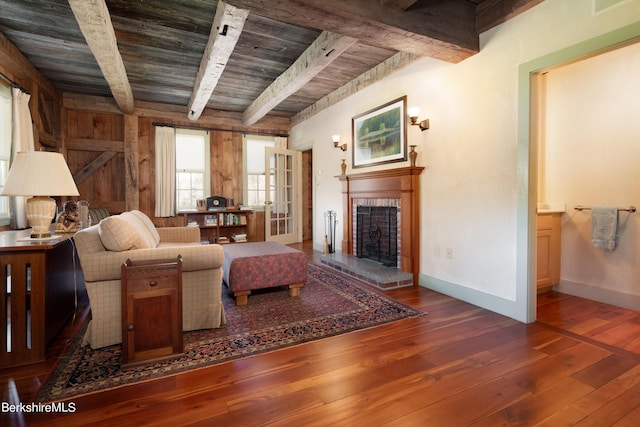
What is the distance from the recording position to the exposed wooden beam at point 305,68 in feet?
9.67

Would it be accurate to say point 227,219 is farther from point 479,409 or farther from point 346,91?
point 479,409

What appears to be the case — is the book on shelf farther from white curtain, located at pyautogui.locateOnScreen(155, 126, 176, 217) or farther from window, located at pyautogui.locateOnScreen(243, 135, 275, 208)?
white curtain, located at pyautogui.locateOnScreen(155, 126, 176, 217)

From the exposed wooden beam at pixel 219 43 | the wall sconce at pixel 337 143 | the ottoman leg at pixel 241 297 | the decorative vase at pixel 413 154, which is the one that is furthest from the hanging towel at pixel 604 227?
the exposed wooden beam at pixel 219 43

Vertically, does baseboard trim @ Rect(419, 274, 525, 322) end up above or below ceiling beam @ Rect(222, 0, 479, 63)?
below

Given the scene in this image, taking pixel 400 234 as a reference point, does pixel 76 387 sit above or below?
below

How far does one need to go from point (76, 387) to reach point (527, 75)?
143 inches

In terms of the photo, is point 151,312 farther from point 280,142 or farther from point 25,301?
point 280,142

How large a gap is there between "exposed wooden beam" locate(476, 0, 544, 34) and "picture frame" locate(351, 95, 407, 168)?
1046 millimetres

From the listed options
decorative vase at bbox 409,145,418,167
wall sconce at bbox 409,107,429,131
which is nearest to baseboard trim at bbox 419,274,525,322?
decorative vase at bbox 409,145,418,167

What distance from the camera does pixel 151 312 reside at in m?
1.88

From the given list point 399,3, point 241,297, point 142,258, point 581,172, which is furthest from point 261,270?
point 581,172

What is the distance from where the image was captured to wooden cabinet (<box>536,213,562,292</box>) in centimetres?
316

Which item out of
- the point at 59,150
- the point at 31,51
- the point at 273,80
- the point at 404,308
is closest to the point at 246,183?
the point at 273,80

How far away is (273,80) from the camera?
444 cm
